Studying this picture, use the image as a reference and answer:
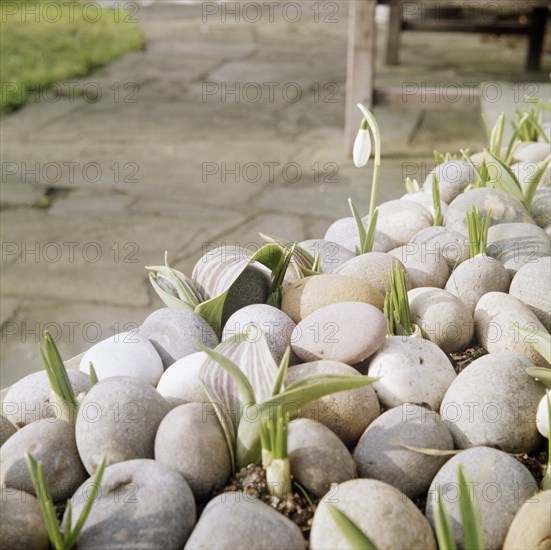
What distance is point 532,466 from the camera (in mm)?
1234

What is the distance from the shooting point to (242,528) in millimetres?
1007

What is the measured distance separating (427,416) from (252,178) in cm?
265

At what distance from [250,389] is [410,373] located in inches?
12.9

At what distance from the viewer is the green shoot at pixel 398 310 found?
1.48 meters

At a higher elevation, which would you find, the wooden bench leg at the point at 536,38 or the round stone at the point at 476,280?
the wooden bench leg at the point at 536,38

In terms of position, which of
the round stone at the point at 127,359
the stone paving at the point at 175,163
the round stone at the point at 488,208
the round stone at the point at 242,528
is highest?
the round stone at the point at 488,208

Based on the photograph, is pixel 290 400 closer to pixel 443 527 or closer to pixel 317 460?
pixel 317 460

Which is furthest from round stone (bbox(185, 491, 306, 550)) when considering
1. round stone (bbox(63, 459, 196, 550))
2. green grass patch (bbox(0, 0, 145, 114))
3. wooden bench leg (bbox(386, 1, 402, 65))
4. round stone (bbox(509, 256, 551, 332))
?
wooden bench leg (bbox(386, 1, 402, 65))

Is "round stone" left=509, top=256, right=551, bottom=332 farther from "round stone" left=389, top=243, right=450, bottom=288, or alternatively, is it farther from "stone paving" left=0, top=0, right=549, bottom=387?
"stone paving" left=0, top=0, right=549, bottom=387

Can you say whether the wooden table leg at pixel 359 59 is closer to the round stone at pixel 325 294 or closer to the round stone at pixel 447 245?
the round stone at pixel 447 245

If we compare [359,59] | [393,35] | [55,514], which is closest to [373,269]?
[55,514]

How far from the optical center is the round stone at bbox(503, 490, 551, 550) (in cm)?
101

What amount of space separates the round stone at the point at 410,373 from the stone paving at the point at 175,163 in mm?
1274

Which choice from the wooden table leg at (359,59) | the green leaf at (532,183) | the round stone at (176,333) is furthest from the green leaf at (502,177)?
the wooden table leg at (359,59)
